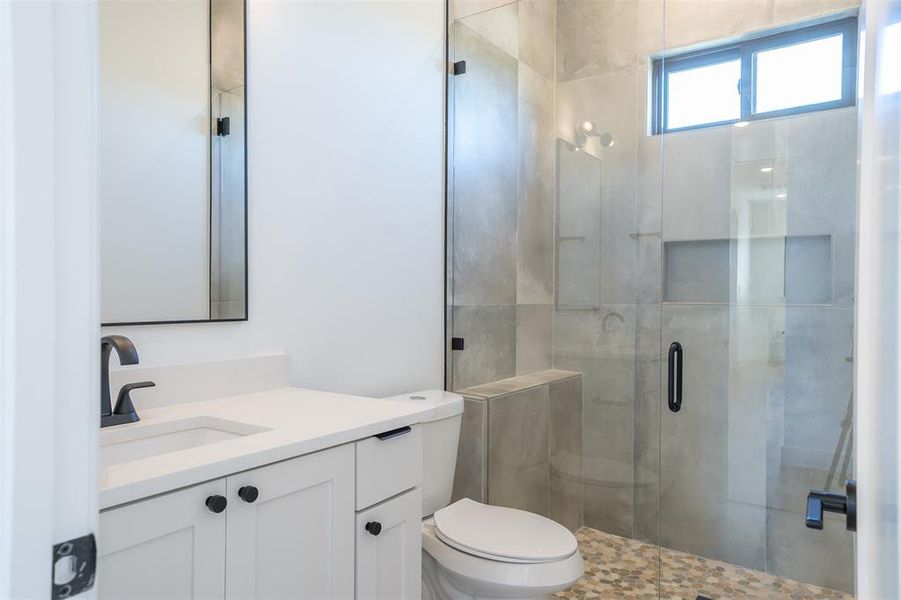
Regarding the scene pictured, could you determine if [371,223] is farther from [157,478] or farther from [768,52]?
[768,52]

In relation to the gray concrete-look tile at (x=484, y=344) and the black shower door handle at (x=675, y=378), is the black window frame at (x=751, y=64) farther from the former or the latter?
the gray concrete-look tile at (x=484, y=344)

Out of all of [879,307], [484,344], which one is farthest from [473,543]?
[879,307]

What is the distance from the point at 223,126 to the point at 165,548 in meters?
1.08

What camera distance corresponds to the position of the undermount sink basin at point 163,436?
1.16 m

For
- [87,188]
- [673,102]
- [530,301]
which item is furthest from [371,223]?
[87,188]

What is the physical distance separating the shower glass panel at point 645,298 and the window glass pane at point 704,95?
20 millimetres

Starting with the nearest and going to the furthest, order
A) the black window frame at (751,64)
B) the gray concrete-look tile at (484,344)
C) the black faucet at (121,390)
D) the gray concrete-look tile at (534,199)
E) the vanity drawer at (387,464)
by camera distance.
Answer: the black faucet at (121,390)
the vanity drawer at (387,464)
the black window frame at (751,64)
the gray concrete-look tile at (484,344)
the gray concrete-look tile at (534,199)

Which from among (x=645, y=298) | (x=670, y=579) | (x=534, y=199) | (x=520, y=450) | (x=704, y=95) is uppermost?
(x=704, y=95)

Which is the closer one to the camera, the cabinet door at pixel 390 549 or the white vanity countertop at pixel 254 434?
the white vanity countertop at pixel 254 434

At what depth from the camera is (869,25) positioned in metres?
0.50

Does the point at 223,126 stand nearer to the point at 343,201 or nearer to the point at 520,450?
the point at 343,201

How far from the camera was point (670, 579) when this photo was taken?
7.50 feet

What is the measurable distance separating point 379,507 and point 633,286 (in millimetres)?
1590

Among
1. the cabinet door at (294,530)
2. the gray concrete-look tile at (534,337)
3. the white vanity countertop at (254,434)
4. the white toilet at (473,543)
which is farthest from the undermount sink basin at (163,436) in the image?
the gray concrete-look tile at (534,337)
